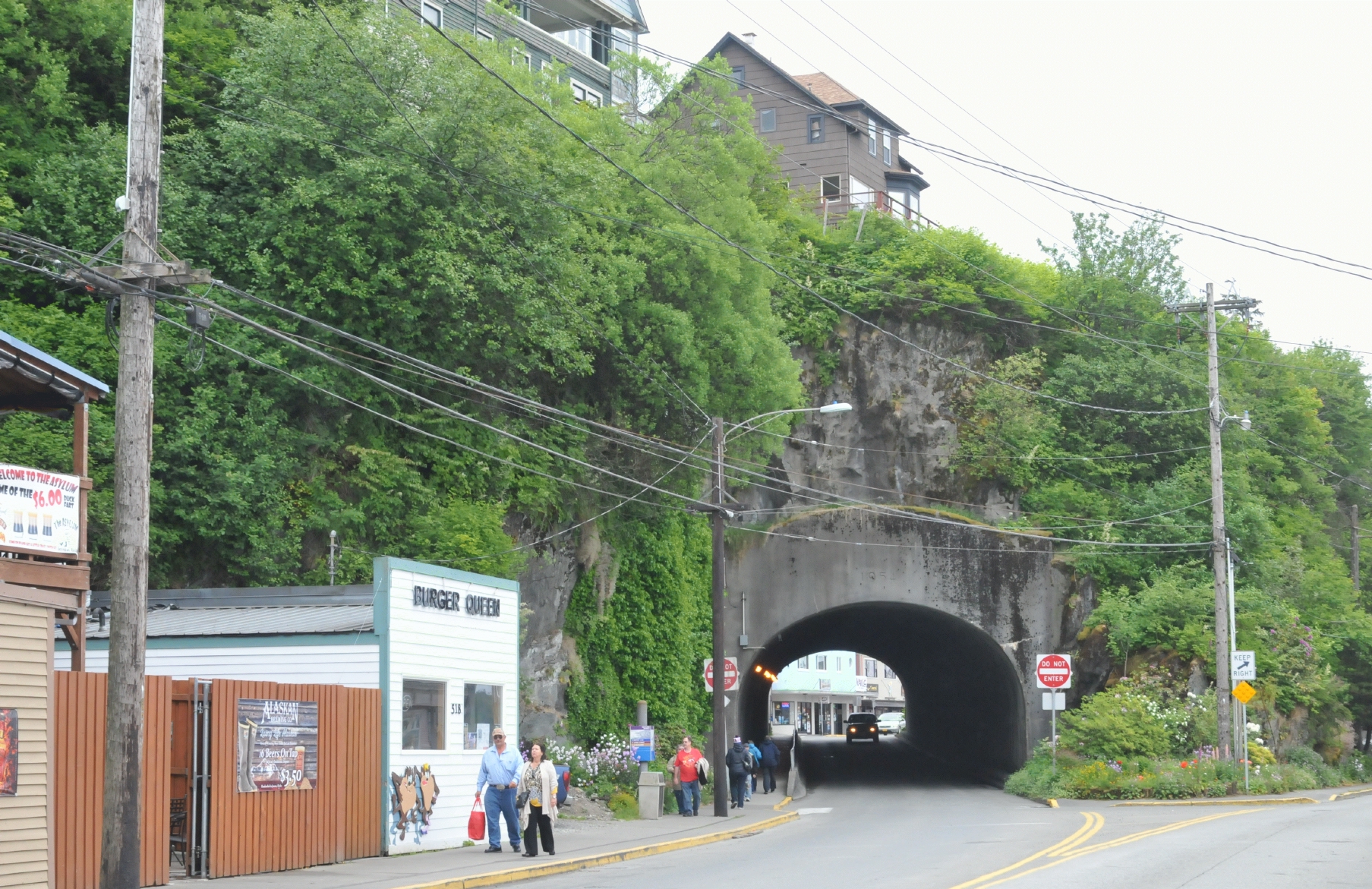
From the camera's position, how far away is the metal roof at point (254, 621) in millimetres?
19047

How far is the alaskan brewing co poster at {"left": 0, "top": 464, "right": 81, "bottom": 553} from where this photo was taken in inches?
537

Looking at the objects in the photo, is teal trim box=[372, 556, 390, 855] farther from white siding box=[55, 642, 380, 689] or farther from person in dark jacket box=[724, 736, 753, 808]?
person in dark jacket box=[724, 736, 753, 808]

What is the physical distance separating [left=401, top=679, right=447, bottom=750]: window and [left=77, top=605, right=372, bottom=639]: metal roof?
1.27 meters

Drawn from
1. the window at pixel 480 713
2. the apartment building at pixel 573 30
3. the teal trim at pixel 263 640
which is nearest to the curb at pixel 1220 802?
the window at pixel 480 713

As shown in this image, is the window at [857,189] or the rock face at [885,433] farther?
the window at [857,189]

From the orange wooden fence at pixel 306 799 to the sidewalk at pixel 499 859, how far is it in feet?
0.84

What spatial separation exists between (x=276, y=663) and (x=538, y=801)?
4102 millimetres

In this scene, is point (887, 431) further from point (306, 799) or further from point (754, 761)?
point (306, 799)

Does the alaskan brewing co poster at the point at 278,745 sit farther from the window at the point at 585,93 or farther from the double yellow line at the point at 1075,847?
the window at the point at 585,93

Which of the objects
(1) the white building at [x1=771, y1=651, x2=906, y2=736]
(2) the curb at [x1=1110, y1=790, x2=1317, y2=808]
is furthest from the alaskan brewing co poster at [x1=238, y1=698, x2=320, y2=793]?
(1) the white building at [x1=771, y1=651, x2=906, y2=736]

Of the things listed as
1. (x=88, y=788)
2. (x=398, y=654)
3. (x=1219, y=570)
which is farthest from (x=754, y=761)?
(x=88, y=788)

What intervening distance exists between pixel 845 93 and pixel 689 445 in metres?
35.0

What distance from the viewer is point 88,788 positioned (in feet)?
46.4

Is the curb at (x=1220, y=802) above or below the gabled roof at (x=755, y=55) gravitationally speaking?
below
